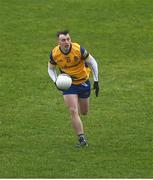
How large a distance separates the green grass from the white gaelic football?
1269 millimetres

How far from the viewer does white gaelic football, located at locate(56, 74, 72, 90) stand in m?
13.3

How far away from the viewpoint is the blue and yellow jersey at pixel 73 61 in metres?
13.7

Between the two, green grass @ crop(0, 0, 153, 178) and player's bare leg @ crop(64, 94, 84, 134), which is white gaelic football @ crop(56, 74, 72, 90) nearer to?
player's bare leg @ crop(64, 94, 84, 134)

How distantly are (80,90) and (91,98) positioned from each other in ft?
14.8

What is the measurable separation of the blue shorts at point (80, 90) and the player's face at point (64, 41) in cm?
80

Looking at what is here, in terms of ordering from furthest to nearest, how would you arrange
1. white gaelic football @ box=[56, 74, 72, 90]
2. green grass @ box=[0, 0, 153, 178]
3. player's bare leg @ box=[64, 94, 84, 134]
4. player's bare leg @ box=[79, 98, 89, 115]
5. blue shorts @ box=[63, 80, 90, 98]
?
player's bare leg @ box=[79, 98, 89, 115] → blue shorts @ box=[63, 80, 90, 98] → player's bare leg @ box=[64, 94, 84, 134] → white gaelic football @ box=[56, 74, 72, 90] → green grass @ box=[0, 0, 153, 178]

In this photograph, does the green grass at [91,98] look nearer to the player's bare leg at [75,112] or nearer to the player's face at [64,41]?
the player's bare leg at [75,112]

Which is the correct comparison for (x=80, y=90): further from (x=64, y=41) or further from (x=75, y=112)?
(x=64, y=41)

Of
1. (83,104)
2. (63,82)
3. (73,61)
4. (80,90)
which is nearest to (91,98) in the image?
(83,104)

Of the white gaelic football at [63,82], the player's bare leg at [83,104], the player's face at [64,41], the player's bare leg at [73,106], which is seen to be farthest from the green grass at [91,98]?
the player's face at [64,41]

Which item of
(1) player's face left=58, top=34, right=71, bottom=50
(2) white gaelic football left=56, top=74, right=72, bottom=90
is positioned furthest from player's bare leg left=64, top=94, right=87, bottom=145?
(1) player's face left=58, top=34, right=71, bottom=50

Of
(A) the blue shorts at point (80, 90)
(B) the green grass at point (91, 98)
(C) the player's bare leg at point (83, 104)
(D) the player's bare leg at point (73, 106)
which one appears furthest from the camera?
(C) the player's bare leg at point (83, 104)

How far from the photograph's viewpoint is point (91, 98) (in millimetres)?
18391

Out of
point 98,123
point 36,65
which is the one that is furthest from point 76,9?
point 98,123
